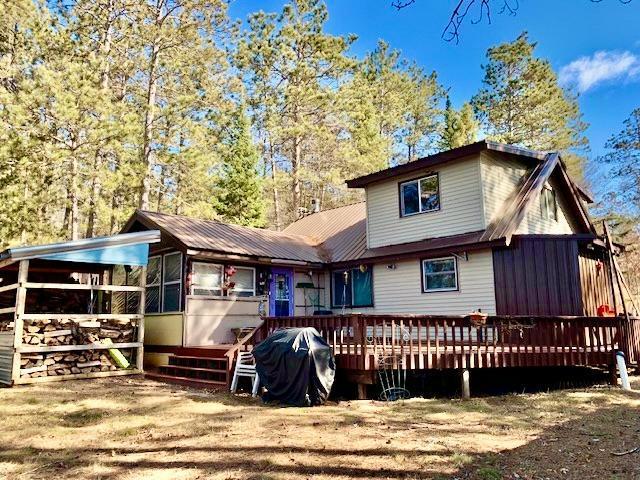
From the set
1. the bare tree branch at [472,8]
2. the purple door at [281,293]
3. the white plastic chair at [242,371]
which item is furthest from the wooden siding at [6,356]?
the bare tree branch at [472,8]

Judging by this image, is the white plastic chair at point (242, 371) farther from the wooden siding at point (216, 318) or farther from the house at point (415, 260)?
the wooden siding at point (216, 318)

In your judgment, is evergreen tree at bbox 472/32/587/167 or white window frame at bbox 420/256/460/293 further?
evergreen tree at bbox 472/32/587/167

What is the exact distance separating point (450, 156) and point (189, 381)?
28.2ft

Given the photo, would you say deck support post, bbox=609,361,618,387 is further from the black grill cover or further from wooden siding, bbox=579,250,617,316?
the black grill cover

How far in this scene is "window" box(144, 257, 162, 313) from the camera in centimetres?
1372

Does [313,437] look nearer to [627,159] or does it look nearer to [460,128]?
[627,159]

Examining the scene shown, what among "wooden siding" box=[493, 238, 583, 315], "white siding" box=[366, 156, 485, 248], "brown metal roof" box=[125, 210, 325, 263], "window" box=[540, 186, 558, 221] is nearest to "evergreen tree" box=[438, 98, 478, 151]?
"window" box=[540, 186, 558, 221]

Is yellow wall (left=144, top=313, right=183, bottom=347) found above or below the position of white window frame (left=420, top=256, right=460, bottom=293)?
below

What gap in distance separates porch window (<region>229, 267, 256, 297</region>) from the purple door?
1.99ft

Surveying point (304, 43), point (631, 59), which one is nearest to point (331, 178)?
point (304, 43)

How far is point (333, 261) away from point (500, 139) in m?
18.0

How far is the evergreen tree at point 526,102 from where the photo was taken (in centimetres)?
2856

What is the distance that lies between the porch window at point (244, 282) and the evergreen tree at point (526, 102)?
20.4 meters

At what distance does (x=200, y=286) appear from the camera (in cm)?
1277
